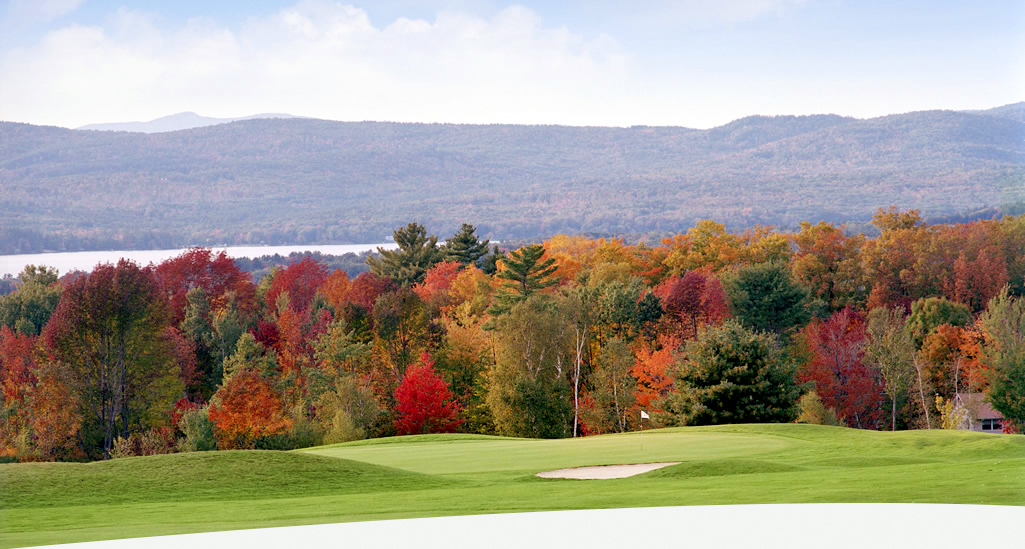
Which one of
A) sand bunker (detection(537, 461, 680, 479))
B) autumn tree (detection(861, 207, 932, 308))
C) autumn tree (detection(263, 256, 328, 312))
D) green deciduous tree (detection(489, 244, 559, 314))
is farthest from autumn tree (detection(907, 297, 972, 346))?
sand bunker (detection(537, 461, 680, 479))

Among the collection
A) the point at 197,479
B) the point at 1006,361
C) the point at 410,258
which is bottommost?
the point at 1006,361

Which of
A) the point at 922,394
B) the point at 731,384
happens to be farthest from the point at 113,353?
the point at 922,394

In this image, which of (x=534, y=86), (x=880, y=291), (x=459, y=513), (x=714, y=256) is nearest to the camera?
(x=459, y=513)

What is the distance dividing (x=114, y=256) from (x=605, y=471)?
115523mm

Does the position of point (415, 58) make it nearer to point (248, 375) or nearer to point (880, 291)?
point (248, 375)

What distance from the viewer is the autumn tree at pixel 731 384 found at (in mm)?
38281

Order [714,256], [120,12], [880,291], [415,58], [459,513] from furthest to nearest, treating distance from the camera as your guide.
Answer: [714,256]
[880,291]
[415,58]
[120,12]
[459,513]

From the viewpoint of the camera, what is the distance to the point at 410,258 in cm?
7956

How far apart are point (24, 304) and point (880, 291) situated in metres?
55.8

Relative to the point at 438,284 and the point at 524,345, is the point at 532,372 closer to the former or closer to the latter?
the point at 524,345

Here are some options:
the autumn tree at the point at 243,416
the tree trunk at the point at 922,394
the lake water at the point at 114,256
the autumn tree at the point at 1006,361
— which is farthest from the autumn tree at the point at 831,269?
the lake water at the point at 114,256

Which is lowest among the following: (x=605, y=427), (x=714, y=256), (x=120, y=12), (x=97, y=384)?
(x=605, y=427)

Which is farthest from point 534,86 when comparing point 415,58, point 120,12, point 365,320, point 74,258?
point 74,258

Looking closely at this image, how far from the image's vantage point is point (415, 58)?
3262 centimetres
